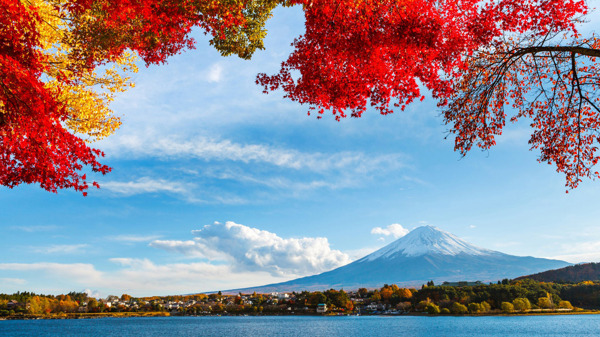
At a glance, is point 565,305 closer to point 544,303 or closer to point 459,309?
point 544,303

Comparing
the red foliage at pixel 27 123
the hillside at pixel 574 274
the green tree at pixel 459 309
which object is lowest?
the green tree at pixel 459 309

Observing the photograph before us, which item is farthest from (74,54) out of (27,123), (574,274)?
(574,274)

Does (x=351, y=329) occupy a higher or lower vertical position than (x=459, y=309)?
higher

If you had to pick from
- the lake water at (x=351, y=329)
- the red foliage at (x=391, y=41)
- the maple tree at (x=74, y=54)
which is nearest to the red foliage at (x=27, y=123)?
the maple tree at (x=74, y=54)

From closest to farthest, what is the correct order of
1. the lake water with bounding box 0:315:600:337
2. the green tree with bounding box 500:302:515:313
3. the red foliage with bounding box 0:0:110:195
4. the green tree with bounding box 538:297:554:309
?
the red foliage with bounding box 0:0:110:195 → the lake water with bounding box 0:315:600:337 → the green tree with bounding box 500:302:515:313 → the green tree with bounding box 538:297:554:309

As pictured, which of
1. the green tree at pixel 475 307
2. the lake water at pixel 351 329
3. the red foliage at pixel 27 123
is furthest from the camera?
the green tree at pixel 475 307

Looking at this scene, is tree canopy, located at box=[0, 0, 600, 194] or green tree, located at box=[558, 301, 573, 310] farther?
green tree, located at box=[558, 301, 573, 310]

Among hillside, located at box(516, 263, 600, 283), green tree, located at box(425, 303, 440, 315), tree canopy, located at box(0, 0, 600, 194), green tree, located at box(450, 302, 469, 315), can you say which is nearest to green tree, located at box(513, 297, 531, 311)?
green tree, located at box(450, 302, 469, 315)

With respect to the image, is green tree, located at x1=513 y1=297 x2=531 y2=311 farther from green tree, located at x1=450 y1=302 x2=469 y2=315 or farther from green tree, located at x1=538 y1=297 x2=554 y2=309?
green tree, located at x1=450 y1=302 x2=469 y2=315

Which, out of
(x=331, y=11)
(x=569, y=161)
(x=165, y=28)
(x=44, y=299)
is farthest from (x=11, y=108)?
(x=44, y=299)

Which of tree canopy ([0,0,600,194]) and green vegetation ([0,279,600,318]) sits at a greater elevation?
tree canopy ([0,0,600,194])

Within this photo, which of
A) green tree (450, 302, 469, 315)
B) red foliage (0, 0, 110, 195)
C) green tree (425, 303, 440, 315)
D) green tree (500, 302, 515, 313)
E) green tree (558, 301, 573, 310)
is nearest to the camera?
red foliage (0, 0, 110, 195)


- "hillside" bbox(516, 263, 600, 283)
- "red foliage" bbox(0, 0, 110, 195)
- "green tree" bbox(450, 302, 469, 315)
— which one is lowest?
"green tree" bbox(450, 302, 469, 315)

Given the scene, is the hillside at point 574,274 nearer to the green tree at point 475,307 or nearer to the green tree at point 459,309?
the green tree at point 459,309
